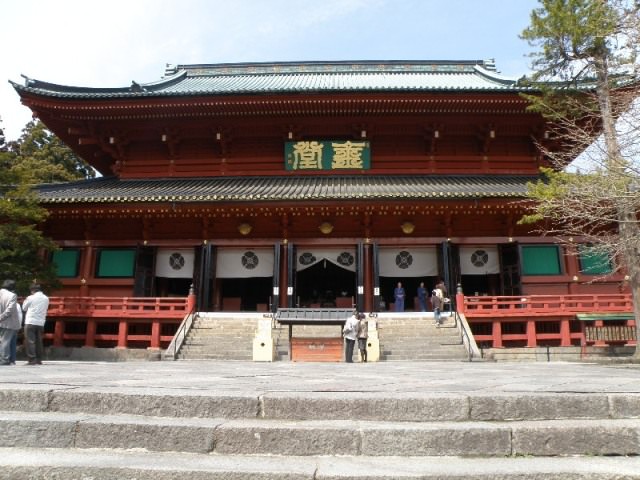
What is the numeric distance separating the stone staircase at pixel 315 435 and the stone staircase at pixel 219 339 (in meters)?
8.71

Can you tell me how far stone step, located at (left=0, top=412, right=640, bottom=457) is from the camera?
10.7ft

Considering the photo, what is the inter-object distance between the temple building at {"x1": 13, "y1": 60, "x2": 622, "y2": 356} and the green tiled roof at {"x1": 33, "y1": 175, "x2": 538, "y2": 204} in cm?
7

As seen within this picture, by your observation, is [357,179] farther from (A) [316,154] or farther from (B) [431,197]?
(B) [431,197]

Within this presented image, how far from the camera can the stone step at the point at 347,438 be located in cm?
325

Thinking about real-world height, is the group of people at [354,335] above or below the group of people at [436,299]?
below

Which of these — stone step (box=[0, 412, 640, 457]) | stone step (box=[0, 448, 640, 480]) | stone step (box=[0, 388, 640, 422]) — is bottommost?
stone step (box=[0, 448, 640, 480])

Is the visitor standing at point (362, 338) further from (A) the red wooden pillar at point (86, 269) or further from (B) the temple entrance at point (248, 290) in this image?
(A) the red wooden pillar at point (86, 269)

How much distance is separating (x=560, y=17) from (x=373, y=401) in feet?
37.1

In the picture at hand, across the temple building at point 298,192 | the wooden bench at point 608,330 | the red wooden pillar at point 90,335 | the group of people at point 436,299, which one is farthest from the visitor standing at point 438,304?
the red wooden pillar at point 90,335

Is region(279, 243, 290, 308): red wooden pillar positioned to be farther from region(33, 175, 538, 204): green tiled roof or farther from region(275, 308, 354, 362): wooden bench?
region(275, 308, 354, 362): wooden bench

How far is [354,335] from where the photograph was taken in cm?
1163

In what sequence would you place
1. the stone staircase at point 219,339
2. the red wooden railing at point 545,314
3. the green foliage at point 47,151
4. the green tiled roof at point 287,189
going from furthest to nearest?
the green foliage at point 47,151
the green tiled roof at point 287,189
the red wooden railing at point 545,314
the stone staircase at point 219,339

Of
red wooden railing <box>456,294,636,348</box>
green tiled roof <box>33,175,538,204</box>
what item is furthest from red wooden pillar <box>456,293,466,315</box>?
green tiled roof <box>33,175,538,204</box>

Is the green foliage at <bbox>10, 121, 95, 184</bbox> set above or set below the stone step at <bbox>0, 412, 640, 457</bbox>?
above
